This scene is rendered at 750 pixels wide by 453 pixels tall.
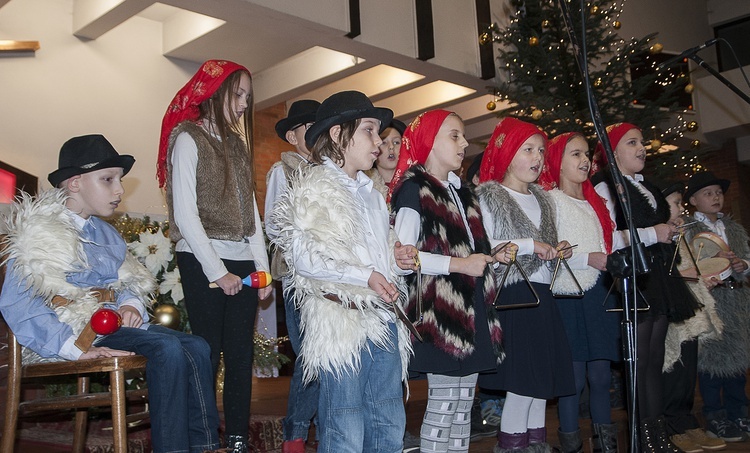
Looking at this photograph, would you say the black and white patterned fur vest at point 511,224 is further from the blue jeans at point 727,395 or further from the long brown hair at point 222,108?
the blue jeans at point 727,395

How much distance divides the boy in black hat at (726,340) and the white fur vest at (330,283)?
2.77m

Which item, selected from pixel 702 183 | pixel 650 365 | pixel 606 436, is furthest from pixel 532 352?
pixel 702 183

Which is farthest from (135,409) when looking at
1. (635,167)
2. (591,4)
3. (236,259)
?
(591,4)

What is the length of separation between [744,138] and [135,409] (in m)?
11.5

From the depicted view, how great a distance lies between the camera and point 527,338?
9.73ft

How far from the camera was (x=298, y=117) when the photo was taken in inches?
139

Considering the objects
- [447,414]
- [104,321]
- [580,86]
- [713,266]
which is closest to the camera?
[104,321]

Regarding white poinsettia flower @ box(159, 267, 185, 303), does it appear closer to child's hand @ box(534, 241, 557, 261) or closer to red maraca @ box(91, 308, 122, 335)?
red maraca @ box(91, 308, 122, 335)

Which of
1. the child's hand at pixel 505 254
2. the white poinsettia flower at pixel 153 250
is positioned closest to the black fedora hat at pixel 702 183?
the child's hand at pixel 505 254

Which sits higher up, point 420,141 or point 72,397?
point 420,141

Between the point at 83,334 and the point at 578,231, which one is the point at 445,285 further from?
the point at 83,334

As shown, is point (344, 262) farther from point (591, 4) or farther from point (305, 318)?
point (591, 4)

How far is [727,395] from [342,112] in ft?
10.6

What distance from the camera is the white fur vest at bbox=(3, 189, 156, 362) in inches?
97.0
